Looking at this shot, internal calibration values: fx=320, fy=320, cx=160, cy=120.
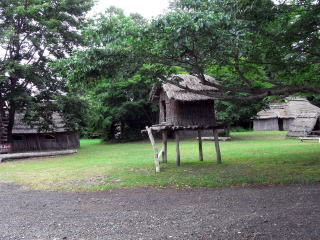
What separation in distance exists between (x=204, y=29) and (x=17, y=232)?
6666 mm

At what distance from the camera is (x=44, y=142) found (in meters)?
33.6

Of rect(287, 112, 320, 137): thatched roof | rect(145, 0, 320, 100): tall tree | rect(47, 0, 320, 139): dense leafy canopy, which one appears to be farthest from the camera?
rect(287, 112, 320, 137): thatched roof

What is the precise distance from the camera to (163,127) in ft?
50.6

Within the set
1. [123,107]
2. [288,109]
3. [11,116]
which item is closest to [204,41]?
→ [11,116]

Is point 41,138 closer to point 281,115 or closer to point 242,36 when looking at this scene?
point 242,36

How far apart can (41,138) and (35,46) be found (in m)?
11.4

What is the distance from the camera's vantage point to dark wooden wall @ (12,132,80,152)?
1257 inches

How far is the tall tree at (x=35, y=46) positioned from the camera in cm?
2417

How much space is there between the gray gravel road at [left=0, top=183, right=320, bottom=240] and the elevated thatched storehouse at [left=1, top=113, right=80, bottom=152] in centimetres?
2180

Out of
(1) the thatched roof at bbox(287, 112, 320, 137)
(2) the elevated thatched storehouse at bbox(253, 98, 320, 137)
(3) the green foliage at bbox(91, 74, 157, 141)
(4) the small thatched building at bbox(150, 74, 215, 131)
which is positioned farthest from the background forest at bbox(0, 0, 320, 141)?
(2) the elevated thatched storehouse at bbox(253, 98, 320, 137)

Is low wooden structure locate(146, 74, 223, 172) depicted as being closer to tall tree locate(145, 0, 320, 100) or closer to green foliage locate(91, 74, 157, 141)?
tall tree locate(145, 0, 320, 100)

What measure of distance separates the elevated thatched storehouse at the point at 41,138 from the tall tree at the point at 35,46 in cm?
308

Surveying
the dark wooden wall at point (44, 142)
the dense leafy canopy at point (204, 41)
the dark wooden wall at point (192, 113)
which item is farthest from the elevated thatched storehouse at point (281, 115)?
the dense leafy canopy at point (204, 41)

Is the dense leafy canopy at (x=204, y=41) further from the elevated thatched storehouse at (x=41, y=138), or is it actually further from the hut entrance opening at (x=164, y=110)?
the elevated thatched storehouse at (x=41, y=138)
